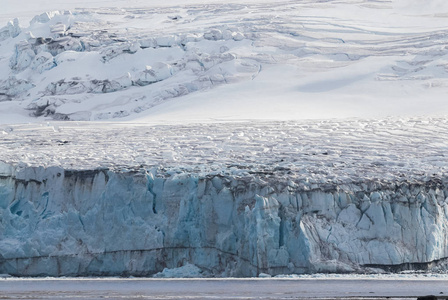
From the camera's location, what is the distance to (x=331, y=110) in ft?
72.4

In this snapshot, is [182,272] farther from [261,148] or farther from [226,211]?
[261,148]

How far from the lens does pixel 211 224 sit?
44.1 ft

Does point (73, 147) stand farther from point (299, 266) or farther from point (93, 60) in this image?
point (93, 60)

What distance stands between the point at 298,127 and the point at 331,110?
4.36m

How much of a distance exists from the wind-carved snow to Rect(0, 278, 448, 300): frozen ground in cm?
1110

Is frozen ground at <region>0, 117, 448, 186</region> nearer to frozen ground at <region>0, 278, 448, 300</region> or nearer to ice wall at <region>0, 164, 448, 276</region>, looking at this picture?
ice wall at <region>0, 164, 448, 276</region>

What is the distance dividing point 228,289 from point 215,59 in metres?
15.3

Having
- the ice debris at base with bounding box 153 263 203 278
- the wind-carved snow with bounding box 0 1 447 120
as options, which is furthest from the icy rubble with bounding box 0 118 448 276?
the wind-carved snow with bounding box 0 1 447 120

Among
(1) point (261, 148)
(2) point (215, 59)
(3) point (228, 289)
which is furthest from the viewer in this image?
(2) point (215, 59)

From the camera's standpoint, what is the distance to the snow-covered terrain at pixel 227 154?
13.0m

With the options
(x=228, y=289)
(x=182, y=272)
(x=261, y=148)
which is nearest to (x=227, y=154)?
(x=261, y=148)

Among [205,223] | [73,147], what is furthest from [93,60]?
[205,223]

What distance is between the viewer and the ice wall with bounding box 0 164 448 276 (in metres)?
12.7

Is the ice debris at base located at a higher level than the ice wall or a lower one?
lower
